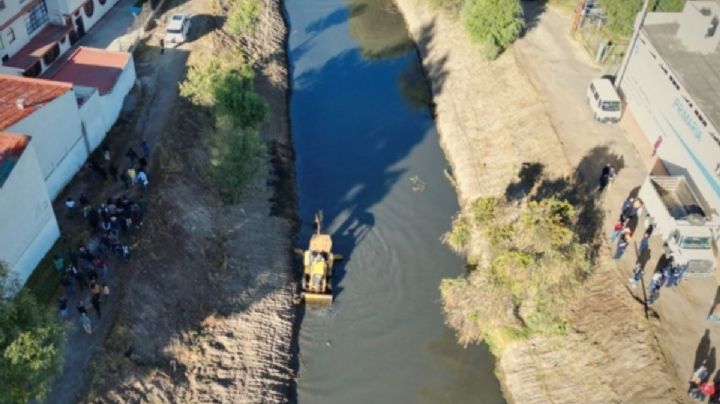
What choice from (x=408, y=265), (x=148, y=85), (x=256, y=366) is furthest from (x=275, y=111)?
(x=256, y=366)

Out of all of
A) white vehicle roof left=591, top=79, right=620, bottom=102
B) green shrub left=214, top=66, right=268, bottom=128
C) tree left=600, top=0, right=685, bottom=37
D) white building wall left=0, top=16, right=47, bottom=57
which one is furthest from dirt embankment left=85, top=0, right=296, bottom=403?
Answer: tree left=600, top=0, right=685, bottom=37

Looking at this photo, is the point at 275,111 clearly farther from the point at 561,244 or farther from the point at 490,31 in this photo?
the point at 561,244

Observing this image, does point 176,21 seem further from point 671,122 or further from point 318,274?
point 671,122

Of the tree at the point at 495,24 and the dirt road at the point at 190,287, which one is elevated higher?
the tree at the point at 495,24

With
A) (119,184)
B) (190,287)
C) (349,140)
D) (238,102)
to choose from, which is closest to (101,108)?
(119,184)

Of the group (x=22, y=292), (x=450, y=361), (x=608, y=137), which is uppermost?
(x=22, y=292)

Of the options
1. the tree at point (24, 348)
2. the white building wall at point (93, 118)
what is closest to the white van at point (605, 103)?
the white building wall at point (93, 118)

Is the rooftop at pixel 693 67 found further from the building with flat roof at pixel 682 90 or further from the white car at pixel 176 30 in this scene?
the white car at pixel 176 30

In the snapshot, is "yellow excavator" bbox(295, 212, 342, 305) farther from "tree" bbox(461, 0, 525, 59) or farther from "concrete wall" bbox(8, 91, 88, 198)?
"tree" bbox(461, 0, 525, 59)
